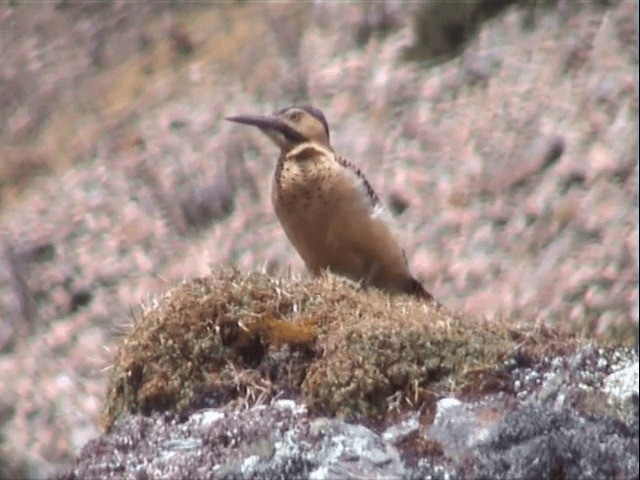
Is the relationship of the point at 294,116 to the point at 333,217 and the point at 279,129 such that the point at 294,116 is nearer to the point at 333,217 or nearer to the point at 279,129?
the point at 279,129

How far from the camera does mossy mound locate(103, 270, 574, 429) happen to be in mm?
6328

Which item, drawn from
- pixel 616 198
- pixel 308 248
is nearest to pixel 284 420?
pixel 308 248

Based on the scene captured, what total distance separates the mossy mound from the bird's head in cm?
139

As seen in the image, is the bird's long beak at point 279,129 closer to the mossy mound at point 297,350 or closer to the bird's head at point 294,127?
the bird's head at point 294,127

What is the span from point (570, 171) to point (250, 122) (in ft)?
12.4

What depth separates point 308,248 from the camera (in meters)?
7.93

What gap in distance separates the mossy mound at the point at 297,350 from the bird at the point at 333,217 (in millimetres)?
1042

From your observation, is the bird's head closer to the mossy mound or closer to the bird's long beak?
the bird's long beak

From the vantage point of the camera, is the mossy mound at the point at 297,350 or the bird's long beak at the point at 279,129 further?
the bird's long beak at the point at 279,129

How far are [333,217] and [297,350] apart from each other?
56.1 inches

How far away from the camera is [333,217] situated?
7902mm

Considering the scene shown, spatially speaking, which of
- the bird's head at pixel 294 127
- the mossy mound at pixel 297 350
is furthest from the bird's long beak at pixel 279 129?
the mossy mound at pixel 297 350

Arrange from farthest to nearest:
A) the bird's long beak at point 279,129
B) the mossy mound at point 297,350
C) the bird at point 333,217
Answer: the bird's long beak at point 279,129, the bird at point 333,217, the mossy mound at point 297,350

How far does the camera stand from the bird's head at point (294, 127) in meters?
8.14
